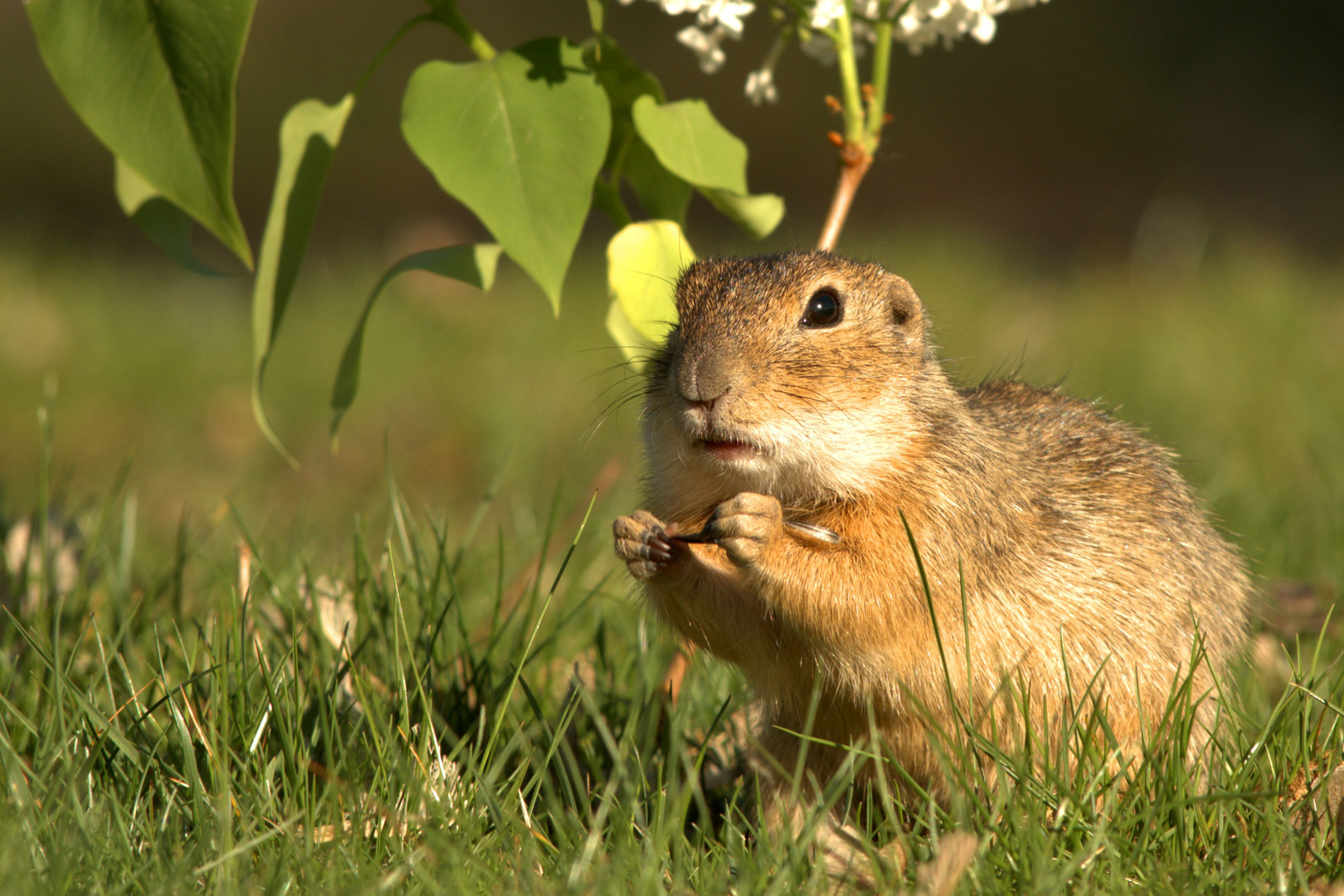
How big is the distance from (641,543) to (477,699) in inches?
22.0

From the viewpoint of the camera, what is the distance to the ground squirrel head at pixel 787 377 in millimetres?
1997

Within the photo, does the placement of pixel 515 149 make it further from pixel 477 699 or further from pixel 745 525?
pixel 477 699

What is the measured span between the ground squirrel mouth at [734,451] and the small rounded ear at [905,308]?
476 millimetres

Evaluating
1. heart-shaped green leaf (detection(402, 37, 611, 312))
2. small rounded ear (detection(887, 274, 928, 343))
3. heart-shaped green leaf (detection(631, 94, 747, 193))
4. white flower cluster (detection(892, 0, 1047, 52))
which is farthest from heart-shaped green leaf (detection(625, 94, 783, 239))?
white flower cluster (detection(892, 0, 1047, 52))

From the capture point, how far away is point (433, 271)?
2.17 m

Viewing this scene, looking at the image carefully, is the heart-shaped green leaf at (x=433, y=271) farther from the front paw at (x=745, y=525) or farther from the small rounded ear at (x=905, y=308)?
the small rounded ear at (x=905, y=308)

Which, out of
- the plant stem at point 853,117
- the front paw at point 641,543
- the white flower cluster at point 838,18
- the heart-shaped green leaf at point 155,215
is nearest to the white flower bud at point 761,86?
the white flower cluster at point 838,18

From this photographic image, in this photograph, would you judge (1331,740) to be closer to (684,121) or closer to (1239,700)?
(1239,700)

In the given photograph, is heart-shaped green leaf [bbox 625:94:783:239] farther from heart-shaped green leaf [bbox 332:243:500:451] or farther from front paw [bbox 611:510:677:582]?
front paw [bbox 611:510:677:582]

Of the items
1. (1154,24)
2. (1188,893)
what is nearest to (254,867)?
(1188,893)

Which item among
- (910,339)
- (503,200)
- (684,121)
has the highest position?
(684,121)

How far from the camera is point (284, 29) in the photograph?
1700 cm

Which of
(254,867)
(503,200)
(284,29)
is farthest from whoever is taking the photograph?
(284,29)

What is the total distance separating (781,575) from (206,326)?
563 centimetres
